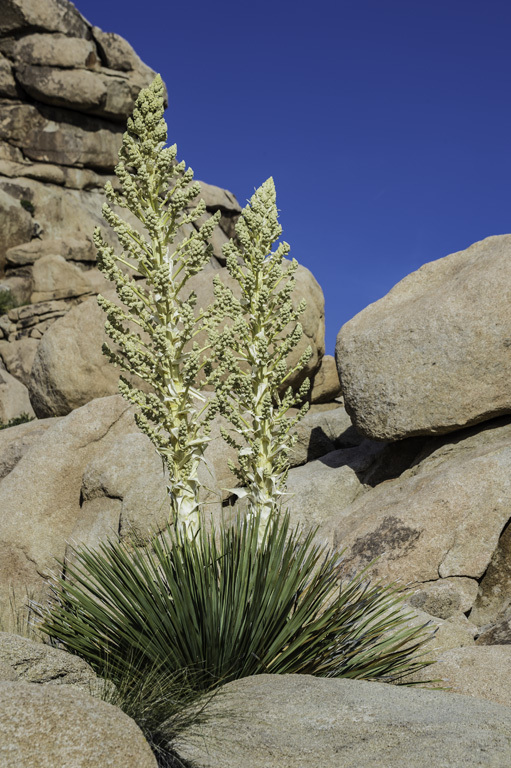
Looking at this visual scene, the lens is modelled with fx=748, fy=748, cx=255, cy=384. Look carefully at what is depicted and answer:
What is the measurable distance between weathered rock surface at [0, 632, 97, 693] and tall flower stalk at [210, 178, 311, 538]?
216 cm

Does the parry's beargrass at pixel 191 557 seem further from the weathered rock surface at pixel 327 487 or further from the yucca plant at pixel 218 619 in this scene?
the weathered rock surface at pixel 327 487

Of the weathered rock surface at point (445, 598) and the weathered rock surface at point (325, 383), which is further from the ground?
the weathered rock surface at point (325, 383)

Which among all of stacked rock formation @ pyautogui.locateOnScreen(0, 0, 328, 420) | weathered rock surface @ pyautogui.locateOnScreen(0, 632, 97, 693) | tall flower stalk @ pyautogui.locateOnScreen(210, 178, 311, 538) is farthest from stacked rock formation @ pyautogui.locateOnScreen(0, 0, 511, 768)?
stacked rock formation @ pyautogui.locateOnScreen(0, 0, 328, 420)

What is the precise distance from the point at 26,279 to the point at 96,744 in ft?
116

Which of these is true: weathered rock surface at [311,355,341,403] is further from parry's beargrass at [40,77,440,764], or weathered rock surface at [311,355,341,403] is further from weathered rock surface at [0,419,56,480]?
parry's beargrass at [40,77,440,764]

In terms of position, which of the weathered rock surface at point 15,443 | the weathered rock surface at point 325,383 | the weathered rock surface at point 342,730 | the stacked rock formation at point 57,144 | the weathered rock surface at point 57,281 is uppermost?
the stacked rock formation at point 57,144

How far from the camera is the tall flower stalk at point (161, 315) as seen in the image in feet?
18.6

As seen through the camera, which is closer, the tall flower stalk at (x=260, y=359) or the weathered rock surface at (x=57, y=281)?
the tall flower stalk at (x=260, y=359)

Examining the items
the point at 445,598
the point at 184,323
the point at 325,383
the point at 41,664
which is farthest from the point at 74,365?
the point at 41,664

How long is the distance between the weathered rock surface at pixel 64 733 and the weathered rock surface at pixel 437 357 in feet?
29.7

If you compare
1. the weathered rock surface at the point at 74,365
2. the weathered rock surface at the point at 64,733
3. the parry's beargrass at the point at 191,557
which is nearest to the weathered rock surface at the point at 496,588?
the parry's beargrass at the point at 191,557

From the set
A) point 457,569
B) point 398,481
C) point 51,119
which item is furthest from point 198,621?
point 51,119

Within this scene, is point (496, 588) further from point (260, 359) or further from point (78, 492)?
point (78, 492)

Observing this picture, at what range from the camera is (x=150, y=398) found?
220 inches
